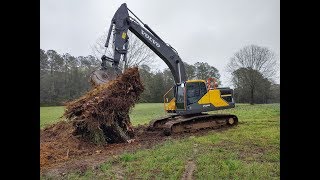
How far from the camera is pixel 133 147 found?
28.7 feet

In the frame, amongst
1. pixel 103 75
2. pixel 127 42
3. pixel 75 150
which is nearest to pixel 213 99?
pixel 127 42

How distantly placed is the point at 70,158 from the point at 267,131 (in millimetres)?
6601

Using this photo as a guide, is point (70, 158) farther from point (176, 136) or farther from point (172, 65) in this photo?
point (172, 65)

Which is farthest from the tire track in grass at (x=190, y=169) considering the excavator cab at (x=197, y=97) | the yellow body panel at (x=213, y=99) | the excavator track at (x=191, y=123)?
the yellow body panel at (x=213, y=99)

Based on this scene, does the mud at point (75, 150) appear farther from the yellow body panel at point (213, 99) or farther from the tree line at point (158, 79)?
the tree line at point (158, 79)

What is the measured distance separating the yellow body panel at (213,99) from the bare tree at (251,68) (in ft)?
64.1

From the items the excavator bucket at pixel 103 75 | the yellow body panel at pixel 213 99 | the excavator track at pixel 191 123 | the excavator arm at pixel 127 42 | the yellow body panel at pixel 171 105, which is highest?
the excavator arm at pixel 127 42

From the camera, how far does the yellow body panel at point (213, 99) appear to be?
482 inches

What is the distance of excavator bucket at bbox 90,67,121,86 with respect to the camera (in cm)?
1025

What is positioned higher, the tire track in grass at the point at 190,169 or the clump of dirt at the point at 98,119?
the clump of dirt at the point at 98,119

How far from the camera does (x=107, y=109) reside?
9.18 metres

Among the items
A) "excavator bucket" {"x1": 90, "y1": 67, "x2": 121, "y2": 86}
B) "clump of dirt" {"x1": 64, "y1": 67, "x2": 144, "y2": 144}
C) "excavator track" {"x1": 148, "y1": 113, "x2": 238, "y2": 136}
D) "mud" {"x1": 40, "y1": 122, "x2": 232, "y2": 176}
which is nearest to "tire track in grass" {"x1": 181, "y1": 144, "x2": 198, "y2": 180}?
"mud" {"x1": 40, "y1": 122, "x2": 232, "y2": 176}

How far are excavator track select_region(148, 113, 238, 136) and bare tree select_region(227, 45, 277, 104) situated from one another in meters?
19.4
